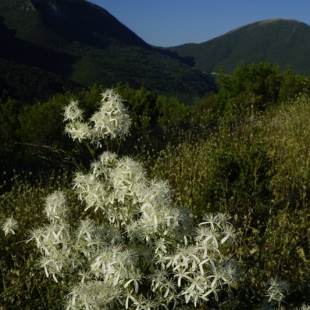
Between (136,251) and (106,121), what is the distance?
97cm

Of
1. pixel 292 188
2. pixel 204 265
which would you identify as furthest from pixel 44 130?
pixel 204 265

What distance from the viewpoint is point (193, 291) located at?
190 cm

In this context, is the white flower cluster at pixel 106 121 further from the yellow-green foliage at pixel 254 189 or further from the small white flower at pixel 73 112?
the yellow-green foliage at pixel 254 189

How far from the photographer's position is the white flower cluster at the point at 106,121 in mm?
2773

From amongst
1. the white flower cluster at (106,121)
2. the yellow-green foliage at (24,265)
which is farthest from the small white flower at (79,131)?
the yellow-green foliage at (24,265)

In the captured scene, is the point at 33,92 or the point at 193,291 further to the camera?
the point at 33,92

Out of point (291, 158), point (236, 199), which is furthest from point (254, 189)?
point (291, 158)

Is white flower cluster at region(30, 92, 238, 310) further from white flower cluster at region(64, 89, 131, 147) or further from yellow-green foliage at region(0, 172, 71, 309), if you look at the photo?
yellow-green foliage at region(0, 172, 71, 309)

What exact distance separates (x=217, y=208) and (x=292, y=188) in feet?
3.72

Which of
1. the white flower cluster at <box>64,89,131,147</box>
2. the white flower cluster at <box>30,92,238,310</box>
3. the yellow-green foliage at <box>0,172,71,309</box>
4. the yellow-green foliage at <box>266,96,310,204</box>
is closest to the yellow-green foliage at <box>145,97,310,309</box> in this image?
the yellow-green foliage at <box>266,96,310,204</box>

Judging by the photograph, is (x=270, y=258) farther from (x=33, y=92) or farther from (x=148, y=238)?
(x=33, y=92)

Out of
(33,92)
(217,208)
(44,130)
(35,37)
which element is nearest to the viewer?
(217,208)

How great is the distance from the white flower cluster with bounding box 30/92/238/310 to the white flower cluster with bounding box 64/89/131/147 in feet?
1.55

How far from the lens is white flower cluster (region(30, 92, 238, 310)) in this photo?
1933 mm
